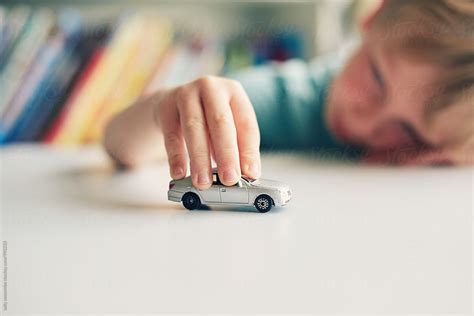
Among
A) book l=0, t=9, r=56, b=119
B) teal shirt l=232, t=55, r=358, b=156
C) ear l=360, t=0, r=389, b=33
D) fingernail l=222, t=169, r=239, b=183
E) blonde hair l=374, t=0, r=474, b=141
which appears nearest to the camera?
fingernail l=222, t=169, r=239, b=183

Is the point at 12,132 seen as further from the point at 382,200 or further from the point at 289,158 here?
the point at 382,200

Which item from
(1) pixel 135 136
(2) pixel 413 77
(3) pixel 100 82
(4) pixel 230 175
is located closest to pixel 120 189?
(1) pixel 135 136

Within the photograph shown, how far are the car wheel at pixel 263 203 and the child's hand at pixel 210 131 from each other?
0.03 m

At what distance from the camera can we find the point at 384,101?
1.05 m

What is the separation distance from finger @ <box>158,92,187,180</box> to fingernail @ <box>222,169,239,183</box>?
68 mm

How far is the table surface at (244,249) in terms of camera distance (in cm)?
43

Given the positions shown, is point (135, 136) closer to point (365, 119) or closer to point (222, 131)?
point (222, 131)

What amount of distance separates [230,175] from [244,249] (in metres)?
0.11

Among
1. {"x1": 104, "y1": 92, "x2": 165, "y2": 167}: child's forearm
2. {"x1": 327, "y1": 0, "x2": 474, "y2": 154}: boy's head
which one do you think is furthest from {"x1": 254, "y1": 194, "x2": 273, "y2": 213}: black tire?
{"x1": 327, "y1": 0, "x2": 474, "y2": 154}: boy's head

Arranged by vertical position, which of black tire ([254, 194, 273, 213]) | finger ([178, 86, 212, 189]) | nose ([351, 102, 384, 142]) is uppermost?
nose ([351, 102, 384, 142])

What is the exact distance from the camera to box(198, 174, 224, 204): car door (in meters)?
0.66

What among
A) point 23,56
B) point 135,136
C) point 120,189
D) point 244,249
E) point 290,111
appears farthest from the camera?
point 23,56

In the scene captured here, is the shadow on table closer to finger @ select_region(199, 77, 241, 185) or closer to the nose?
finger @ select_region(199, 77, 241, 185)

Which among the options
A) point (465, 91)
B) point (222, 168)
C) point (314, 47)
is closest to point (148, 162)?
point (222, 168)
